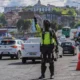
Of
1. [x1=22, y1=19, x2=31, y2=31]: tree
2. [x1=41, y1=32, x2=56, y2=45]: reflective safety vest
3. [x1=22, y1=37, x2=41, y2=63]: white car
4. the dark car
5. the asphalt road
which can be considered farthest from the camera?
[x1=22, y1=19, x2=31, y2=31]: tree

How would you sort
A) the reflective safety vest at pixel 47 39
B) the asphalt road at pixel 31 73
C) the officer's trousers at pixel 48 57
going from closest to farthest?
the officer's trousers at pixel 48 57
the reflective safety vest at pixel 47 39
the asphalt road at pixel 31 73

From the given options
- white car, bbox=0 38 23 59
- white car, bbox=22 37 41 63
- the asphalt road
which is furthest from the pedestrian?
white car, bbox=0 38 23 59

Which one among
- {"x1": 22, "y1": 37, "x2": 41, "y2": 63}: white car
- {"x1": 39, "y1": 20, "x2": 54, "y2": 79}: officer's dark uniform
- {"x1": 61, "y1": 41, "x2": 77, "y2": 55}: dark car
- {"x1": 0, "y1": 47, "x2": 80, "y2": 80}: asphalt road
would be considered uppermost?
{"x1": 39, "y1": 20, "x2": 54, "y2": 79}: officer's dark uniform

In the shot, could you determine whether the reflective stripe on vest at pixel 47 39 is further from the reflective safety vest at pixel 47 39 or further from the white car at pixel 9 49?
the white car at pixel 9 49

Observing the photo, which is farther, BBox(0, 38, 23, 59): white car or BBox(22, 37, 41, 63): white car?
BBox(0, 38, 23, 59): white car

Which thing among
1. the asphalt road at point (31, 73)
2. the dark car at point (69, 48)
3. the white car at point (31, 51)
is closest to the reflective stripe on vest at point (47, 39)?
the asphalt road at point (31, 73)

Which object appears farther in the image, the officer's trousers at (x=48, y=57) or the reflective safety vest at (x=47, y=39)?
the reflective safety vest at (x=47, y=39)

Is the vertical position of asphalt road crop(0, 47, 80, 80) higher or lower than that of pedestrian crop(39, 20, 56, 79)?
lower

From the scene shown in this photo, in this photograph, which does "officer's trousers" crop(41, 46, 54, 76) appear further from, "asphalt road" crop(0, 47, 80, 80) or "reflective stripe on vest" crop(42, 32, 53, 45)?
"asphalt road" crop(0, 47, 80, 80)

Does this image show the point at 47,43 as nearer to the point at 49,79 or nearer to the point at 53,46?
the point at 53,46

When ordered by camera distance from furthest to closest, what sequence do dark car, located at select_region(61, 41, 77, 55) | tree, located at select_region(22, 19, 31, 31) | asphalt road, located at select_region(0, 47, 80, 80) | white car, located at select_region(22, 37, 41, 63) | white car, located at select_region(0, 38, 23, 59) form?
1. tree, located at select_region(22, 19, 31, 31)
2. dark car, located at select_region(61, 41, 77, 55)
3. white car, located at select_region(0, 38, 23, 59)
4. white car, located at select_region(22, 37, 41, 63)
5. asphalt road, located at select_region(0, 47, 80, 80)

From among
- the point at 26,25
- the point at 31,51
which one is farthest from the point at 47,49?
the point at 26,25

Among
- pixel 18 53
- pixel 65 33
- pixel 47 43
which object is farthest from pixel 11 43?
pixel 65 33

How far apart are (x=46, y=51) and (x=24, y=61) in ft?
38.1
